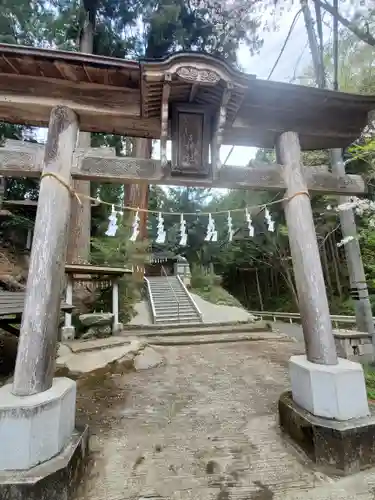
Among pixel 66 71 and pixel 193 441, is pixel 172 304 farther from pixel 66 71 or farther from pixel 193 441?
pixel 66 71

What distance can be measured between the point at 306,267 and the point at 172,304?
10.4m

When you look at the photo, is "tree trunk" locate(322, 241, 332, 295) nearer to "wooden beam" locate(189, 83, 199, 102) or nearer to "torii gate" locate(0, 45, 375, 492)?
"torii gate" locate(0, 45, 375, 492)

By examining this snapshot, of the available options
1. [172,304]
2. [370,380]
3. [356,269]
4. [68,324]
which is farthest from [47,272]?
[172,304]

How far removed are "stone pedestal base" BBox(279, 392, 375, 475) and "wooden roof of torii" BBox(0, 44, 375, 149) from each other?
338cm

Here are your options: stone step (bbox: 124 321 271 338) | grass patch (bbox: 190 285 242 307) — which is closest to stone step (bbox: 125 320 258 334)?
stone step (bbox: 124 321 271 338)

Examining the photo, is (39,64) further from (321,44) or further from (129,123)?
(321,44)

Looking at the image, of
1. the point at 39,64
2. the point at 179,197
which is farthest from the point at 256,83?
Answer: the point at 179,197

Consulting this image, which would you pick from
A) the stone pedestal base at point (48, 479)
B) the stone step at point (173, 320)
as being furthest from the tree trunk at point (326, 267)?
the stone pedestal base at point (48, 479)

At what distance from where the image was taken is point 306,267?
9.70 feet

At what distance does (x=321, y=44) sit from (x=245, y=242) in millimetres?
12943

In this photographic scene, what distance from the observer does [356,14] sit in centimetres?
435

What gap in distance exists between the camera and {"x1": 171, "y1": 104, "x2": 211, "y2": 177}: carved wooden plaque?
319 centimetres

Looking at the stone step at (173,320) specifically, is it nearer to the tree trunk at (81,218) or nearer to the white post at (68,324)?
the white post at (68,324)

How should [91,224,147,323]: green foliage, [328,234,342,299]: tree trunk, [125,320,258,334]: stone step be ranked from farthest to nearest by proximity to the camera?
[328,234,342,299]: tree trunk, [91,224,147,323]: green foliage, [125,320,258,334]: stone step
